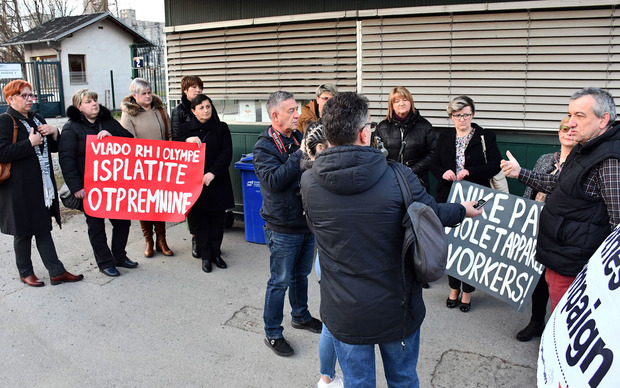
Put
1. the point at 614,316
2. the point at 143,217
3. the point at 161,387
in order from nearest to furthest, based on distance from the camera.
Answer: the point at 614,316, the point at 161,387, the point at 143,217

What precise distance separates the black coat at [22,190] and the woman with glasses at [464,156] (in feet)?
12.4

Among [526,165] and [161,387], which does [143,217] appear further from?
[526,165]

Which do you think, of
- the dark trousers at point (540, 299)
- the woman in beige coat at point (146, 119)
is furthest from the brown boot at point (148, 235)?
the dark trousers at point (540, 299)

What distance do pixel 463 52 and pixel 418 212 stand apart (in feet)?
12.5

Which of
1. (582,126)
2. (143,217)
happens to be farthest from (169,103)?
(582,126)

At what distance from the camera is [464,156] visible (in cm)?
460

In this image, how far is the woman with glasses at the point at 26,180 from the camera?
15.8 ft

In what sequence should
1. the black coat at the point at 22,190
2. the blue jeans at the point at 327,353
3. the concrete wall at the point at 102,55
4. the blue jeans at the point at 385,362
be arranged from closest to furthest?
the blue jeans at the point at 385,362
the blue jeans at the point at 327,353
the black coat at the point at 22,190
the concrete wall at the point at 102,55

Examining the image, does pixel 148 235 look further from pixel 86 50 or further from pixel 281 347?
pixel 86 50

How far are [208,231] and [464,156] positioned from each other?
2777mm

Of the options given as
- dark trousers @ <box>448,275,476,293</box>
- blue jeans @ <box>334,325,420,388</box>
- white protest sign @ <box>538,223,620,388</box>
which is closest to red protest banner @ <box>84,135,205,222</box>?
dark trousers @ <box>448,275,476,293</box>

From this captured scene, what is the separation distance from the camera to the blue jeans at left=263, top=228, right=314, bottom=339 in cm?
379

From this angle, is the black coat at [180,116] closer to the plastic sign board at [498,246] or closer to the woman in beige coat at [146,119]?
the woman in beige coat at [146,119]

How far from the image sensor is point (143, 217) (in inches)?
220
